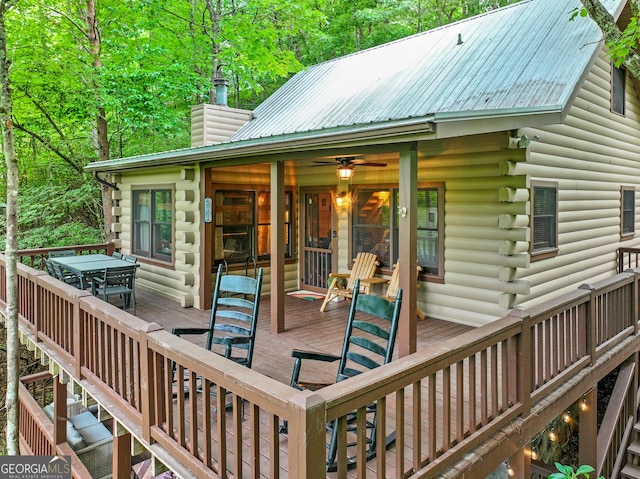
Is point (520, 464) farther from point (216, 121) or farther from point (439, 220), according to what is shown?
point (216, 121)

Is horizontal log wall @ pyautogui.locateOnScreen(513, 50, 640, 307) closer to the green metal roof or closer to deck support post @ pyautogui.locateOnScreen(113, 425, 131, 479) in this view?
the green metal roof

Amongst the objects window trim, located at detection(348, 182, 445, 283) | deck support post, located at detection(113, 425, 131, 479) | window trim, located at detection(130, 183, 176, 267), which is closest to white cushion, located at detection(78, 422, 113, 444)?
window trim, located at detection(130, 183, 176, 267)

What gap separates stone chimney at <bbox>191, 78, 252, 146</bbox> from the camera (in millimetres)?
9273

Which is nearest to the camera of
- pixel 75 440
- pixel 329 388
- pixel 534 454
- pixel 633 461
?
pixel 329 388

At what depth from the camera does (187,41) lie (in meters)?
13.2

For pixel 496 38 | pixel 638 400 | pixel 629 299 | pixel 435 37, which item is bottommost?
pixel 638 400

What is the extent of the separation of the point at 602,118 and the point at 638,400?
4.28 metres

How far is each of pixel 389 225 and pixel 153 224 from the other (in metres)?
4.39

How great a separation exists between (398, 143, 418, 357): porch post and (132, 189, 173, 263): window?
4762 mm

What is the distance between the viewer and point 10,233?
3.91m

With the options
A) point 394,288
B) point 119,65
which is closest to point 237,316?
point 394,288

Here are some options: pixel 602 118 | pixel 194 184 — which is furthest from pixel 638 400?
pixel 194 184

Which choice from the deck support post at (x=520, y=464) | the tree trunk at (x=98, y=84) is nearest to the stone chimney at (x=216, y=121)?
the tree trunk at (x=98, y=84)

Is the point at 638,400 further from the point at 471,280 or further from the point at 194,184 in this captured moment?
the point at 194,184
